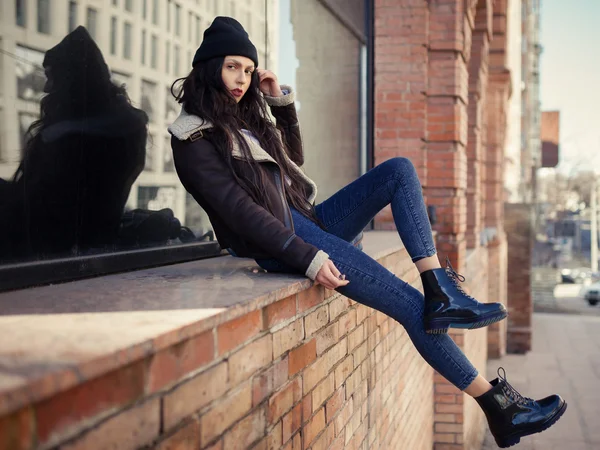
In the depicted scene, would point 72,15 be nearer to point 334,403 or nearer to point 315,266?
point 315,266

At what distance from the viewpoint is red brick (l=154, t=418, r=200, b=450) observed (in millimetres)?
1472

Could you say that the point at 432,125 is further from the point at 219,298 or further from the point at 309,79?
the point at 219,298

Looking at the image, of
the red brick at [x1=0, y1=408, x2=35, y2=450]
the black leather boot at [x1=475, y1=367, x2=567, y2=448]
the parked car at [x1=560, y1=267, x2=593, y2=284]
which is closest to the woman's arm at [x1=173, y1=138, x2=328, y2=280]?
the black leather boot at [x1=475, y1=367, x2=567, y2=448]

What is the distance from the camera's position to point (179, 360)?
1505 mm

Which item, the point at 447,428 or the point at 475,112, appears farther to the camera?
the point at 475,112

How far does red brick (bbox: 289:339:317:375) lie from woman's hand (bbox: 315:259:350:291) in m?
0.21

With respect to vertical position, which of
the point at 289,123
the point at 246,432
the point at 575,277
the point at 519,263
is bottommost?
the point at 575,277

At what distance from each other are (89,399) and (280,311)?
1.02 metres

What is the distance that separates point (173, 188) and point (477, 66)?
279 inches

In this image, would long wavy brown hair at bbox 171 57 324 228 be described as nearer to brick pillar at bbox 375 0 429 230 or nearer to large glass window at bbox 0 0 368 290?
large glass window at bbox 0 0 368 290

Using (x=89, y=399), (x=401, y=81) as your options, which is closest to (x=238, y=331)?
(x=89, y=399)

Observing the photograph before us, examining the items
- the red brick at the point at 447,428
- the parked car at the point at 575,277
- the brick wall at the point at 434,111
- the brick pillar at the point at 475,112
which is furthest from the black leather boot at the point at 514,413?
the parked car at the point at 575,277

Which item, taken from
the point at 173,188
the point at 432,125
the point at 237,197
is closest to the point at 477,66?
the point at 432,125

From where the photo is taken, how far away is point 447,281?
261 centimetres
